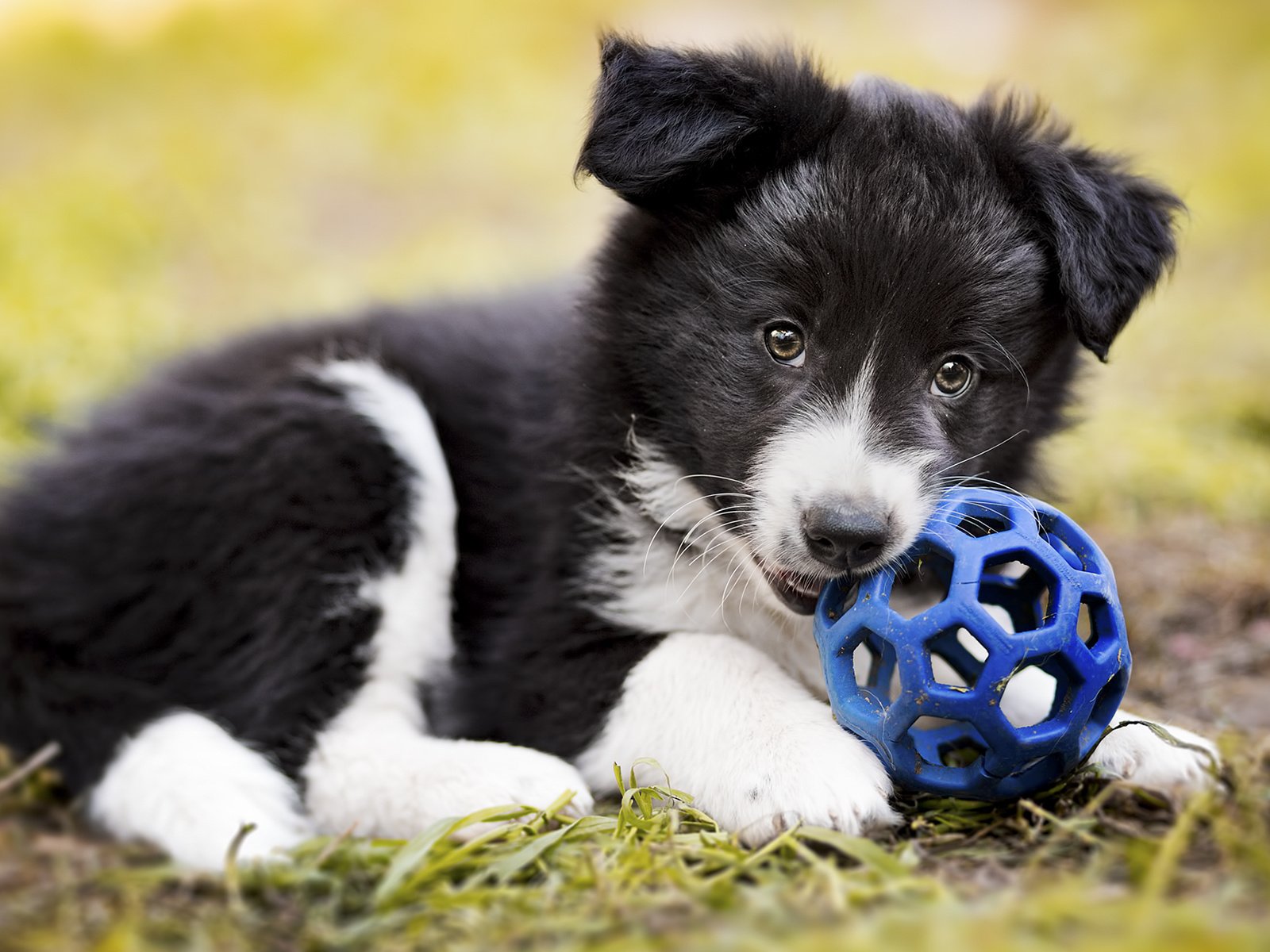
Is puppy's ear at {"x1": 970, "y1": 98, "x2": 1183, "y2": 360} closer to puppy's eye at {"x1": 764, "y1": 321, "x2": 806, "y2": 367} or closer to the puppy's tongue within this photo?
puppy's eye at {"x1": 764, "y1": 321, "x2": 806, "y2": 367}

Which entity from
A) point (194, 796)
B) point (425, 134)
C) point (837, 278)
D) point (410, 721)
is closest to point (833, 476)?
point (837, 278)

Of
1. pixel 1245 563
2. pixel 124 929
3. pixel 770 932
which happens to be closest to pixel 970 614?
pixel 770 932

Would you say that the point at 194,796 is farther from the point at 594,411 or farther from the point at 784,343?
the point at 784,343

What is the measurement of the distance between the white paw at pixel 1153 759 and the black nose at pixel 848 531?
71 centimetres

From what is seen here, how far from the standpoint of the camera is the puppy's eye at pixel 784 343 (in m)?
2.78

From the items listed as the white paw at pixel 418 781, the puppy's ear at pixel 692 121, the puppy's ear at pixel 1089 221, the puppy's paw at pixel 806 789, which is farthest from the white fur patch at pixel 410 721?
the puppy's ear at pixel 1089 221

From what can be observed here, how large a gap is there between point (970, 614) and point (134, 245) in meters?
8.39

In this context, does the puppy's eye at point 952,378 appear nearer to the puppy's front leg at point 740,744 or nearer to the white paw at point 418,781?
the puppy's front leg at point 740,744

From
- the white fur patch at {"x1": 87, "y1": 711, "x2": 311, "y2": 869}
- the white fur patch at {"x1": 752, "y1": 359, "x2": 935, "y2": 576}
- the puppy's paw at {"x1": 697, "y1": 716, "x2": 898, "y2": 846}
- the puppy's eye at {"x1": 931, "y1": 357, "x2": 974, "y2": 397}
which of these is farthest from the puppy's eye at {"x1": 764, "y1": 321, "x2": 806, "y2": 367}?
the white fur patch at {"x1": 87, "y1": 711, "x2": 311, "y2": 869}

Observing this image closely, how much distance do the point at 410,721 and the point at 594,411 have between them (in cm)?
101

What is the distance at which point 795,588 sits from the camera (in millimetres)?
2797

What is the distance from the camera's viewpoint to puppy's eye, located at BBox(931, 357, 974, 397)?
279 cm

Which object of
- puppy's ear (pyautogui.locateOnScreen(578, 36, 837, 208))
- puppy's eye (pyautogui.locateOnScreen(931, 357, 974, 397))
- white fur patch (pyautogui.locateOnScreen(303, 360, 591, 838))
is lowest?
white fur patch (pyautogui.locateOnScreen(303, 360, 591, 838))

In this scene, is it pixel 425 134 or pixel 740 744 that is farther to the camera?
pixel 425 134
